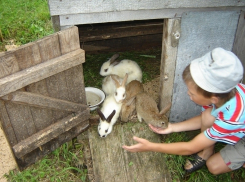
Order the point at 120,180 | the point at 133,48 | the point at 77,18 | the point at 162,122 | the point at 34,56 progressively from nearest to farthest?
the point at 34,56
the point at 77,18
the point at 120,180
the point at 162,122
the point at 133,48

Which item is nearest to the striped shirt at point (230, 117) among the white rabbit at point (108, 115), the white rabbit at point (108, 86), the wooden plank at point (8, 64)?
the white rabbit at point (108, 115)

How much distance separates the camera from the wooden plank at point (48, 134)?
121 inches

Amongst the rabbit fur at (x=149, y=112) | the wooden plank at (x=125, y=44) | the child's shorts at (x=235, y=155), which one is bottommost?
the child's shorts at (x=235, y=155)

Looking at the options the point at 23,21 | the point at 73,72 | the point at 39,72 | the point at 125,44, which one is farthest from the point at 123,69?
the point at 23,21

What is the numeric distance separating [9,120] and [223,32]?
2467mm

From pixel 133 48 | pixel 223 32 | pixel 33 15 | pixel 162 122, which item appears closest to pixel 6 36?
pixel 33 15

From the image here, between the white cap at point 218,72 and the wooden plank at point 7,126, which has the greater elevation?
the white cap at point 218,72

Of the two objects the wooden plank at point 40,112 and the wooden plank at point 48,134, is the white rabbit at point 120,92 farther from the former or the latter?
the wooden plank at point 40,112

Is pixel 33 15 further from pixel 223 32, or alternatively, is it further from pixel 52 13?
pixel 223 32

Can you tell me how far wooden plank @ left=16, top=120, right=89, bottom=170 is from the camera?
10.8 ft

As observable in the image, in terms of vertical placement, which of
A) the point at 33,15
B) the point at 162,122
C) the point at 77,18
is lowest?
the point at 162,122

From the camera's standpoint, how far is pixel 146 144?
2.71 meters

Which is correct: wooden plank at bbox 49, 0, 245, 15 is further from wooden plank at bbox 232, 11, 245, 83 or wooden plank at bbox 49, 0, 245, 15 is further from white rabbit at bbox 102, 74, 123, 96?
white rabbit at bbox 102, 74, 123, 96

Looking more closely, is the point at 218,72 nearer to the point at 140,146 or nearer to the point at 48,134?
the point at 140,146
